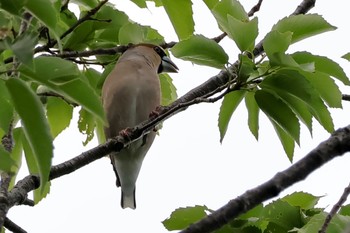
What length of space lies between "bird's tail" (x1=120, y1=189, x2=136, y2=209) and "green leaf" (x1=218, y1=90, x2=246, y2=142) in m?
2.14

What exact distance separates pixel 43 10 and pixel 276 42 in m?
0.82

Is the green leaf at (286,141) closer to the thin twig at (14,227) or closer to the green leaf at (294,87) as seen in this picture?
the green leaf at (294,87)

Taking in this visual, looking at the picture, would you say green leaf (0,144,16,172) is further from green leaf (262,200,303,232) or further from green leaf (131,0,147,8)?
green leaf (131,0,147,8)

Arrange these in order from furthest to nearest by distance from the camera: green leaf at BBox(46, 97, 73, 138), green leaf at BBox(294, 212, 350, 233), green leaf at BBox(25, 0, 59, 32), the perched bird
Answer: the perched bird
green leaf at BBox(46, 97, 73, 138)
green leaf at BBox(294, 212, 350, 233)
green leaf at BBox(25, 0, 59, 32)

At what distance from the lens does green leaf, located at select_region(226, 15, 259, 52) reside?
99.0 inches

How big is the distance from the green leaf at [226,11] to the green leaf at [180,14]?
1.05 feet

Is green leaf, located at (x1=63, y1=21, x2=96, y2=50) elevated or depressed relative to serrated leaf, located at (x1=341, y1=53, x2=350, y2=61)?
elevated

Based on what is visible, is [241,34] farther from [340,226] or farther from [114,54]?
[114,54]

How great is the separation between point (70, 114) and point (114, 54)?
33 cm

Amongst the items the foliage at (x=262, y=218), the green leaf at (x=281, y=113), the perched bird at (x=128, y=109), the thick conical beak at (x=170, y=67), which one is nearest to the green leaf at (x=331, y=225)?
the foliage at (x=262, y=218)

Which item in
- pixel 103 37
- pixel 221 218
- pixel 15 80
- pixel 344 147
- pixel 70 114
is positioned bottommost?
pixel 221 218

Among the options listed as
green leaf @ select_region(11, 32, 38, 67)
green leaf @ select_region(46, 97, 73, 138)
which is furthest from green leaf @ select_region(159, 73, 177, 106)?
green leaf @ select_region(11, 32, 38, 67)

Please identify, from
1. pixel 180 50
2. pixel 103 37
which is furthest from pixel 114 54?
→ pixel 180 50

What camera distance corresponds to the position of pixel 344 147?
1.68 meters
